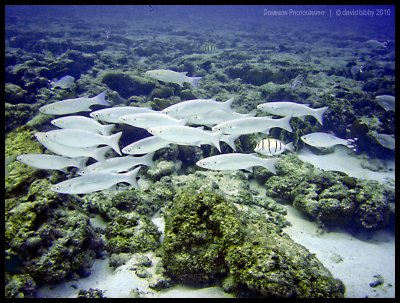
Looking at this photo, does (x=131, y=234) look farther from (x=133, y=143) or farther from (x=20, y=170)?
(x=20, y=170)

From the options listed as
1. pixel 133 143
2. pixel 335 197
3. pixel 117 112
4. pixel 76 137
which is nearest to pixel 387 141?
pixel 335 197

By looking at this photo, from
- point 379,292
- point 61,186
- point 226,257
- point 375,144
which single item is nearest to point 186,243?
point 226,257

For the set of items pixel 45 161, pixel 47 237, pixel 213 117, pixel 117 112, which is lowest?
pixel 47 237

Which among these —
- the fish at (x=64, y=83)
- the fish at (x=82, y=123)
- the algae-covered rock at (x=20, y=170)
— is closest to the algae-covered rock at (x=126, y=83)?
the fish at (x=64, y=83)

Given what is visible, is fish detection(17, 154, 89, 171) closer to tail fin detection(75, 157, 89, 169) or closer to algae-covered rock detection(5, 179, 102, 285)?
tail fin detection(75, 157, 89, 169)

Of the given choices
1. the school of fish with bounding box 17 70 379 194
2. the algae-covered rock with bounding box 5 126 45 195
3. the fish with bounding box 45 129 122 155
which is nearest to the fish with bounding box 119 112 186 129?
the school of fish with bounding box 17 70 379 194

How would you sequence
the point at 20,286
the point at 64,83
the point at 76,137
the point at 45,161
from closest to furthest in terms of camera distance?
the point at 20,286, the point at 45,161, the point at 76,137, the point at 64,83
